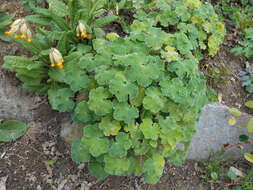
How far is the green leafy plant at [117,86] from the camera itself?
76.2 inches

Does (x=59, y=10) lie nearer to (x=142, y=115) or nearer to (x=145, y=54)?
(x=145, y=54)

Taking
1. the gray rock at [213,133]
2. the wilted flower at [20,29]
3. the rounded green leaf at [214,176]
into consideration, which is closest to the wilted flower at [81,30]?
the wilted flower at [20,29]

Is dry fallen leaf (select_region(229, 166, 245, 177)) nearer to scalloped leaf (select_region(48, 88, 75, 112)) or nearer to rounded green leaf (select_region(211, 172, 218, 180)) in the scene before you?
rounded green leaf (select_region(211, 172, 218, 180))

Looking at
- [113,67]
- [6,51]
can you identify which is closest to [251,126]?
[113,67]

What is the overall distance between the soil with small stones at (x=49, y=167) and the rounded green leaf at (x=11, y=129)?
0.17 ft

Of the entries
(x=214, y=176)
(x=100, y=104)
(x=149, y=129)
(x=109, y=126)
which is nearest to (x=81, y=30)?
(x=100, y=104)

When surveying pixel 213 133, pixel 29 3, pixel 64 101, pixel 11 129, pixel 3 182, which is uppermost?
pixel 29 3

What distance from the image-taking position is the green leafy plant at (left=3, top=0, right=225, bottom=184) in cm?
194

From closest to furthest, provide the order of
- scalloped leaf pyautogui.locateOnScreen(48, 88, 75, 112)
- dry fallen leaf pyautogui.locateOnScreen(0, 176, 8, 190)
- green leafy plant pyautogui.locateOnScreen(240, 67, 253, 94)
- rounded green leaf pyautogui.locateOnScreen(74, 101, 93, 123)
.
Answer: rounded green leaf pyautogui.locateOnScreen(74, 101, 93, 123), scalloped leaf pyautogui.locateOnScreen(48, 88, 75, 112), dry fallen leaf pyautogui.locateOnScreen(0, 176, 8, 190), green leafy plant pyautogui.locateOnScreen(240, 67, 253, 94)

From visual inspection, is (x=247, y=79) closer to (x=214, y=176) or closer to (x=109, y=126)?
(x=214, y=176)

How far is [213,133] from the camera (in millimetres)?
2617

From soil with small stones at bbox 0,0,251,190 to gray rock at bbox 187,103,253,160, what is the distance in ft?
0.46

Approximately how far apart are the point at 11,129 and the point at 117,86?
1.08m

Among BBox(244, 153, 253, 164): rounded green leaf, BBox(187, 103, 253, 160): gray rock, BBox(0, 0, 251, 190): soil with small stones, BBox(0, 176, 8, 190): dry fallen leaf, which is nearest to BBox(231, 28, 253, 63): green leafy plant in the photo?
BBox(187, 103, 253, 160): gray rock
